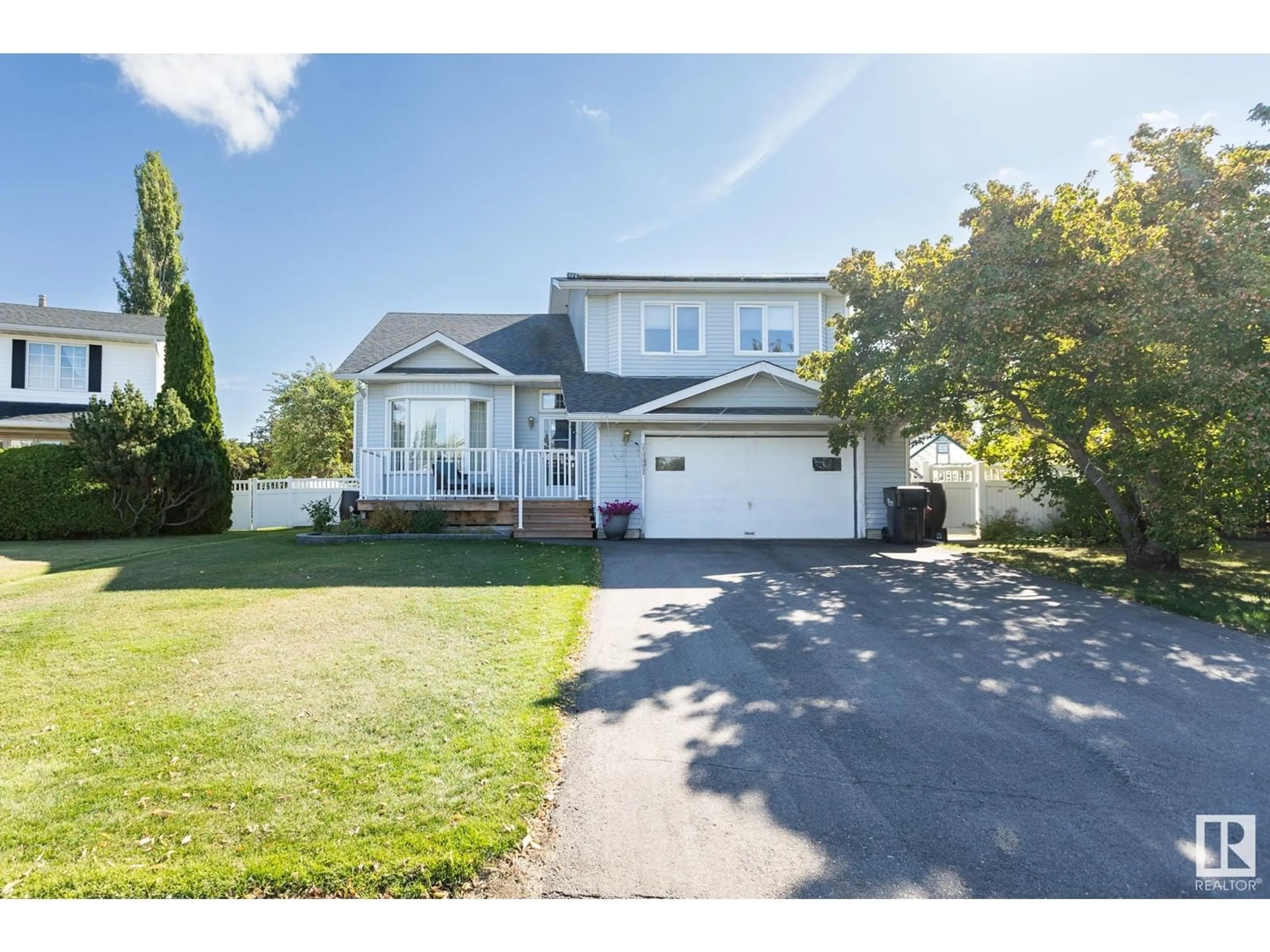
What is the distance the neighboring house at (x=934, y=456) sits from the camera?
16.9m

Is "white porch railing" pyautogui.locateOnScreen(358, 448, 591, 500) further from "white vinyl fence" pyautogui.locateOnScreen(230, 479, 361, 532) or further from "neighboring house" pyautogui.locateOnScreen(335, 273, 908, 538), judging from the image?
"white vinyl fence" pyautogui.locateOnScreen(230, 479, 361, 532)

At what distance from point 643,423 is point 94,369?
19027 mm

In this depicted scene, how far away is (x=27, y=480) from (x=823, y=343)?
1911 cm

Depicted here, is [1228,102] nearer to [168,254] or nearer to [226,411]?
[226,411]

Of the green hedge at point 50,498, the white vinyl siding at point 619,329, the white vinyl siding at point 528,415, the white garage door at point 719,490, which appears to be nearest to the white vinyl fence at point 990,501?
the white garage door at point 719,490

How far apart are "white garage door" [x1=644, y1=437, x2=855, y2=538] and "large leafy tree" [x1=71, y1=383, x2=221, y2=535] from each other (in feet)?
37.5

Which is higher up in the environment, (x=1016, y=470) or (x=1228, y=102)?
(x=1228, y=102)

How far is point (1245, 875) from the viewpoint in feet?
7.90

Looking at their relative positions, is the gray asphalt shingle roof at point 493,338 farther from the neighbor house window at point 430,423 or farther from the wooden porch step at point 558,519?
the wooden porch step at point 558,519

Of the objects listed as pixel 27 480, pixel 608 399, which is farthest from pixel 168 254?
pixel 608 399

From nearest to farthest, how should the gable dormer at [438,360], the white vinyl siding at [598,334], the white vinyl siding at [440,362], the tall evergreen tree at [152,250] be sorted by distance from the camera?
1. the gable dormer at [438,360]
2. the white vinyl siding at [440,362]
3. the white vinyl siding at [598,334]
4. the tall evergreen tree at [152,250]

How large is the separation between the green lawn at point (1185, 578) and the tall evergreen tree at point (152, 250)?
122 feet

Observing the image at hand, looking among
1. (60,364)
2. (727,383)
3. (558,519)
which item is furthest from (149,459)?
(727,383)

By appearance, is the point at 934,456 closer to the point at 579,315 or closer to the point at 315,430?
the point at 579,315
